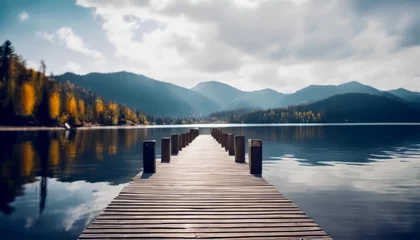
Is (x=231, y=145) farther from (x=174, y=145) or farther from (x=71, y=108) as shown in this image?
(x=71, y=108)

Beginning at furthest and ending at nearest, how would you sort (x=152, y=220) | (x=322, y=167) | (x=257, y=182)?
(x=322, y=167)
(x=257, y=182)
(x=152, y=220)

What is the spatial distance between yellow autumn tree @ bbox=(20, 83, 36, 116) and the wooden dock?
10417 centimetres

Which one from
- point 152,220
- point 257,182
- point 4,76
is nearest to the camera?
point 152,220

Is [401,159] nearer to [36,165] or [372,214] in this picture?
[372,214]

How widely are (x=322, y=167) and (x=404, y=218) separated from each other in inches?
523

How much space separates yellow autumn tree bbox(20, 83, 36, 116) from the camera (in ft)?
321

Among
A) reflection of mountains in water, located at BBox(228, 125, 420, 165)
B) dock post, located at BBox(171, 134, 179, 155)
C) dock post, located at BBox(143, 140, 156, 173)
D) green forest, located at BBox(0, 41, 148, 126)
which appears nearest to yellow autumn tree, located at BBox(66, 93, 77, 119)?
green forest, located at BBox(0, 41, 148, 126)

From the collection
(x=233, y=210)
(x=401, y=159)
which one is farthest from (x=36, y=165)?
(x=401, y=159)

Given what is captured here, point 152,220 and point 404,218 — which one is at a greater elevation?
point 152,220

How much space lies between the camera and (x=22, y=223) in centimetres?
1148

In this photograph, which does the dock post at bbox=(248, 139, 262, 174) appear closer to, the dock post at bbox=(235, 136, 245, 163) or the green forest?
the dock post at bbox=(235, 136, 245, 163)

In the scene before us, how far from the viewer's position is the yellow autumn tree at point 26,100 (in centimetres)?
9794

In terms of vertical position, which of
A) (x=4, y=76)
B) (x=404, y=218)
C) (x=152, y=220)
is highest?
(x=4, y=76)

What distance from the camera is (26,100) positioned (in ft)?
323
